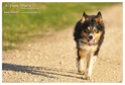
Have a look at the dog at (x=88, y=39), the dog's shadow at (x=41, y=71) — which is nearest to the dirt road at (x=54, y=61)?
the dog's shadow at (x=41, y=71)

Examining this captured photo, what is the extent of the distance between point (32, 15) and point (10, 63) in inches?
288

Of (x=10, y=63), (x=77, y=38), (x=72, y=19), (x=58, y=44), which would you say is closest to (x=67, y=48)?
(x=58, y=44)

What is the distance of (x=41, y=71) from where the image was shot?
11422 mm

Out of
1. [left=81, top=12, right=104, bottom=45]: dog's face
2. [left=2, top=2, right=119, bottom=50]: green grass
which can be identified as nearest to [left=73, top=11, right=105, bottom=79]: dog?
[left=81, top=12, right=104, bottom=45]: dog's face

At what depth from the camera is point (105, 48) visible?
1521 centimetres

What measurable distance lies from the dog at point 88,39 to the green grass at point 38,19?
80.6 inches

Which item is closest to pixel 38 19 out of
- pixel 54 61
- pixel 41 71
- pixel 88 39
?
pixel 54 61

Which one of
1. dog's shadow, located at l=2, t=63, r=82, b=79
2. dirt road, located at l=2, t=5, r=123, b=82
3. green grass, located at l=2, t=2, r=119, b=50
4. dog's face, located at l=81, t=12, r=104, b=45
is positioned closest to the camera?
dog's face, located at l=81, t=12, r=104, b=45

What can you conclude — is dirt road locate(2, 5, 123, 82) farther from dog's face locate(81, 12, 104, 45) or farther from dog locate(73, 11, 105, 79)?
dog's face locate(81, 12, 104, 45)

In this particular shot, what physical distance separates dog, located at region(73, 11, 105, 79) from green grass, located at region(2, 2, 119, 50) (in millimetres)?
2048

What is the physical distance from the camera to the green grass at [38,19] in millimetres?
15547

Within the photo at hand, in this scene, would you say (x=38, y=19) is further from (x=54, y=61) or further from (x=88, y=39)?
(x=88, y=39)

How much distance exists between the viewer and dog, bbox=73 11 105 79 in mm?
10383

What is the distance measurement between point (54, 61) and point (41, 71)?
1.42 metres
